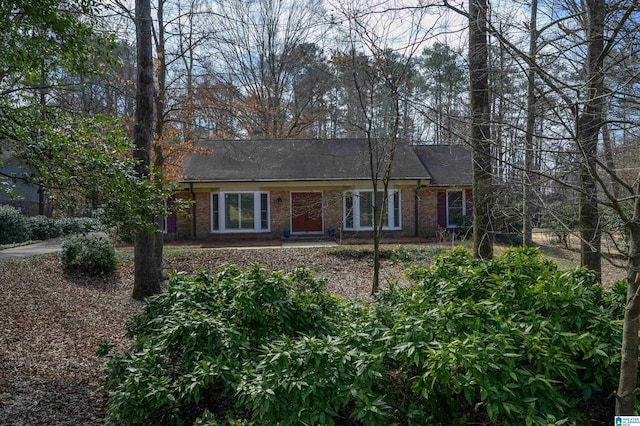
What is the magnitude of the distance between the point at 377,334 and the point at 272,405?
95cm

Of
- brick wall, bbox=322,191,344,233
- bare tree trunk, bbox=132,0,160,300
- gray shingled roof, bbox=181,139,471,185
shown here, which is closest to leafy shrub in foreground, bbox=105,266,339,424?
bare tree trunk, bbox=132,0,160,300

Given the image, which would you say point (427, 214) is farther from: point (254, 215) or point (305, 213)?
point (254, 215)

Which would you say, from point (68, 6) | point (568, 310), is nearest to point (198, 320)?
point (568, 310)

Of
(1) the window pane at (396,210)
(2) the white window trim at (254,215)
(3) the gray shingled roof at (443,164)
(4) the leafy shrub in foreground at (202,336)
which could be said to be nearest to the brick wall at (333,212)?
(1) the window pane at (396,210)

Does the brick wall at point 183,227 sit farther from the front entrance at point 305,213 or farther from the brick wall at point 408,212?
the brick wall at point 408,212

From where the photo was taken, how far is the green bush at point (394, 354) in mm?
2906

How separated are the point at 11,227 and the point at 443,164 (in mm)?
17753

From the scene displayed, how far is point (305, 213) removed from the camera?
1952 cm

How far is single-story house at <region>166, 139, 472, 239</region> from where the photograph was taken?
62.1 ft

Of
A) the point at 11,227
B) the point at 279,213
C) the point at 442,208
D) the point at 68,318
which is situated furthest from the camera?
the point at 442,208

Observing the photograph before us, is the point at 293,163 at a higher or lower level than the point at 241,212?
higher

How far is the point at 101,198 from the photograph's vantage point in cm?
484

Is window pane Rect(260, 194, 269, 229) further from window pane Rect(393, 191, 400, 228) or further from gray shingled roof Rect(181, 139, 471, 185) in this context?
window pane Rect(393, 191, 400, 228)

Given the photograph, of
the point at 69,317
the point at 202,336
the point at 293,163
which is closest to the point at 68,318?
the point at 69,317
